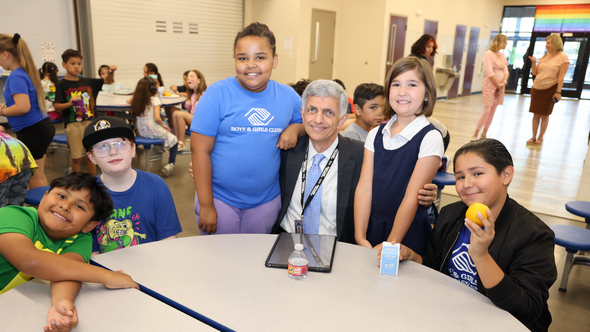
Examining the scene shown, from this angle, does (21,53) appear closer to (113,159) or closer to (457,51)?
(113,159)

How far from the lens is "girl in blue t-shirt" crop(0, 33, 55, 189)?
342 centimetres

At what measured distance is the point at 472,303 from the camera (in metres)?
1.33

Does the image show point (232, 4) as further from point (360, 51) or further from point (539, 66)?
point (539, 66)

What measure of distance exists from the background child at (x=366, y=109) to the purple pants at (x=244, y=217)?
109cm

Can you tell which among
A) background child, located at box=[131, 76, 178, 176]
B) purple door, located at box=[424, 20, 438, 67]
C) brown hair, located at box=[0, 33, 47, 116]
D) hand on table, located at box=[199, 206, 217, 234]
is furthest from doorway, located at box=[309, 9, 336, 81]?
hand on table, located at box=[199, 206, 217, 234]

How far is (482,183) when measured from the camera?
149cm

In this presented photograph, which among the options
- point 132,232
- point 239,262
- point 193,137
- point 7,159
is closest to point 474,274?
point 239,262

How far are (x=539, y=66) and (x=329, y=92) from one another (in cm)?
714

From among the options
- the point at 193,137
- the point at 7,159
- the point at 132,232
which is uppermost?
the point at 193,137

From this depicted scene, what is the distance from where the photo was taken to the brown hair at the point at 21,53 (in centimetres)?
336

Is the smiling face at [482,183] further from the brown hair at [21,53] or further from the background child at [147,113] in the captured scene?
the background child at [147,113]

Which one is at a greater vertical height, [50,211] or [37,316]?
[50,211]

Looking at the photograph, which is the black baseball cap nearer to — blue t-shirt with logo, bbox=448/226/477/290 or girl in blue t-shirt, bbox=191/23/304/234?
girl in blue t-shirt, bbox=191/23/304/234

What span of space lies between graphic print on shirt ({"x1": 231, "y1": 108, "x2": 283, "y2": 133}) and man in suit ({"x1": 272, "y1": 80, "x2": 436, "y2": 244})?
176 millimetres
